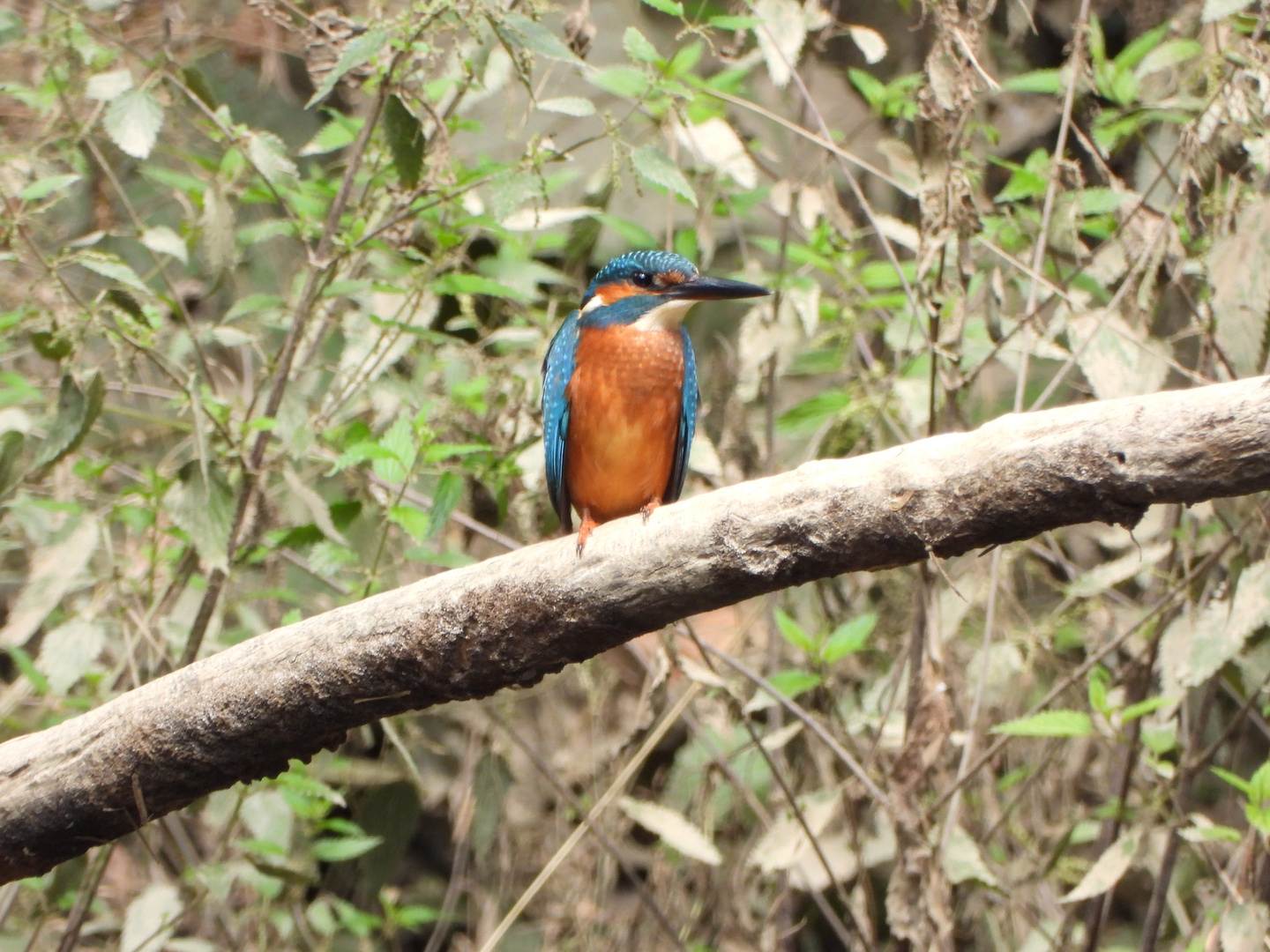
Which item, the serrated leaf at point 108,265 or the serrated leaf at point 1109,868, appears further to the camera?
the serrated leaf at point 1109,868

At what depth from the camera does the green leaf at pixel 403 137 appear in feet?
8.29

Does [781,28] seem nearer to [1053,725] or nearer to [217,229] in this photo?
[217,229]

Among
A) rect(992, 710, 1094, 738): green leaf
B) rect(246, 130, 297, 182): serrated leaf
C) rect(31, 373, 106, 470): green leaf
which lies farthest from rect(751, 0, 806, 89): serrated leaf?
rect(31, 373, 106, 470): green leaf

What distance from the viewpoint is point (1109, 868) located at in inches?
103

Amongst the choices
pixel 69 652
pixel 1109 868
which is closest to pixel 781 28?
pixel 1109 868

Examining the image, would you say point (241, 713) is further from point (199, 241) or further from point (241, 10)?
point (241, 10)

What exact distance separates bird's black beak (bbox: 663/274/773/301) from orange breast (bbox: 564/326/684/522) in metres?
0.12

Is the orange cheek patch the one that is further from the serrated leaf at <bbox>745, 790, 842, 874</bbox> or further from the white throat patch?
the serrated leaf at <bbox>745, 790, 842, 874</bbox>

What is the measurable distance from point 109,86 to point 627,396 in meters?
1.39

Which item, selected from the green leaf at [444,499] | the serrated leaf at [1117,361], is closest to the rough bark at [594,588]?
the green leaf at [444,499]

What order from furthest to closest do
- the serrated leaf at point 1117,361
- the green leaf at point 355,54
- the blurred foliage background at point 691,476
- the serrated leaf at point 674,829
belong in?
1. the serrated leaf at point 674,829
2. the serrated leaf at point 1117,361
3. the blurred foliage background at point 691,476
4. the green leaf at point 355,54

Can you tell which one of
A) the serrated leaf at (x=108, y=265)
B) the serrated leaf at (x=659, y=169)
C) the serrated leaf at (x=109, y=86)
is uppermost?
the serrated leaf at (x=109, y=86)

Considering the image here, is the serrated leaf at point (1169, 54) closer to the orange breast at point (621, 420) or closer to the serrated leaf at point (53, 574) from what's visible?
the orange breast at point (621, 420)

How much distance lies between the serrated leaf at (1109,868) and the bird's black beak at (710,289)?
57.7 inches
